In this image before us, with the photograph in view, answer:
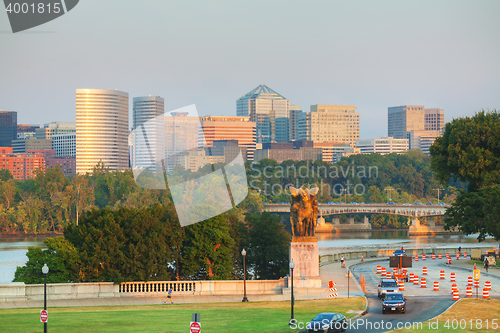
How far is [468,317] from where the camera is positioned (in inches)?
1453

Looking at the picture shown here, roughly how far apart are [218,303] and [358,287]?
12.5 metres

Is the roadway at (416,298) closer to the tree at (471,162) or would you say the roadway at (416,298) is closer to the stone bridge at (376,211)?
the tree at (471,162)

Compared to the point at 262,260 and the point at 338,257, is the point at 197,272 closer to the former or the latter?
the point at 262,260

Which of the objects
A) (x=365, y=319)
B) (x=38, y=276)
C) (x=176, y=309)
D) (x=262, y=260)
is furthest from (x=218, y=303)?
(x=262, y=260)

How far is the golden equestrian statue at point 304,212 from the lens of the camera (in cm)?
5072

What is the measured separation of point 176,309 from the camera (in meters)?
42.2

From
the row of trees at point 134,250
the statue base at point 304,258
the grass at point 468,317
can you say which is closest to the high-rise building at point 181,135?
the row of trees at point 134,250

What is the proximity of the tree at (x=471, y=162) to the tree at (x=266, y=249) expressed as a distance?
2187 cm

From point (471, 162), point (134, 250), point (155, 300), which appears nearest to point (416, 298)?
point (155, 300)

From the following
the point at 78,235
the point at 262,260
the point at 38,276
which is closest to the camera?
the point at 38,276

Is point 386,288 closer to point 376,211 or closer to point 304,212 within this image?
point 304,212

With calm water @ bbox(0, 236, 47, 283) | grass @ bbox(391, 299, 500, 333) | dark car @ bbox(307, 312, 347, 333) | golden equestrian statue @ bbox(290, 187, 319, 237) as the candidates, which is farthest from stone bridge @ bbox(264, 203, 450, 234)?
dark car @ bbox(307, 312, 347, 333)

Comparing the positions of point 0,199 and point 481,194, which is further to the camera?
point 0,199

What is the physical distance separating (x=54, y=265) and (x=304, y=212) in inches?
717
